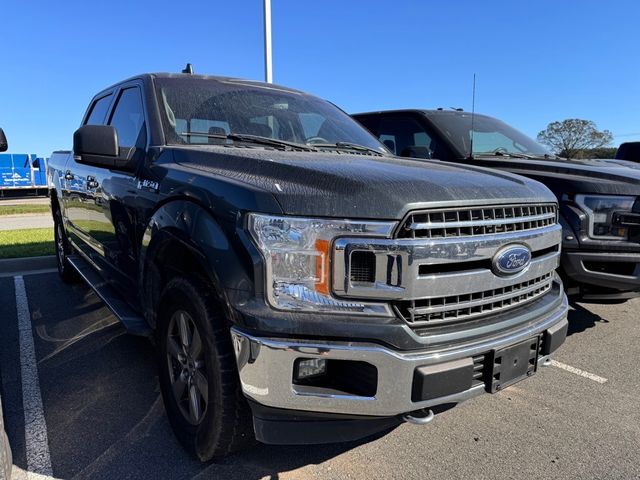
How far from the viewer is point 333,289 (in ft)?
6.27

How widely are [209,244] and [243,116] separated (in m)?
1.43

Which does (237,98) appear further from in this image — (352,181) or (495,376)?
(495,376)

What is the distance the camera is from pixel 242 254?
6.42 ft

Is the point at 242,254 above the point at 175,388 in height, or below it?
above

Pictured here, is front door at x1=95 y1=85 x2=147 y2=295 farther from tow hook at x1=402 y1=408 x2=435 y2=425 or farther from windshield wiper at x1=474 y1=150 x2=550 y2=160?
windshield wiper at x1=474 y1=150 x2=550 y2=160

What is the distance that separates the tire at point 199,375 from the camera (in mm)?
2082

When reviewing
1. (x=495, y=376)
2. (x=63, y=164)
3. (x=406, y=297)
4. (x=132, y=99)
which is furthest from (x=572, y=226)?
(x=63, y=164)

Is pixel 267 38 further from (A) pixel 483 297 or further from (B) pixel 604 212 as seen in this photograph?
(A) pixel 483 297

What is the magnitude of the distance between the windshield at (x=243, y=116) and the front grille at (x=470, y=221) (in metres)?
1.33

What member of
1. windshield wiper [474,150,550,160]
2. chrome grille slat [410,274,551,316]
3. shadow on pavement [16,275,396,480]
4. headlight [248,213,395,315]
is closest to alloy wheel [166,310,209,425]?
shadow on pavement [16,275,396,480]

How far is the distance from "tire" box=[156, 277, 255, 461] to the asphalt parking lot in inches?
8.4

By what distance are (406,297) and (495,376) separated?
608 mm

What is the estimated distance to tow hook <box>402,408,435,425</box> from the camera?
2008 mm

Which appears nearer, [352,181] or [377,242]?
[377,242]
